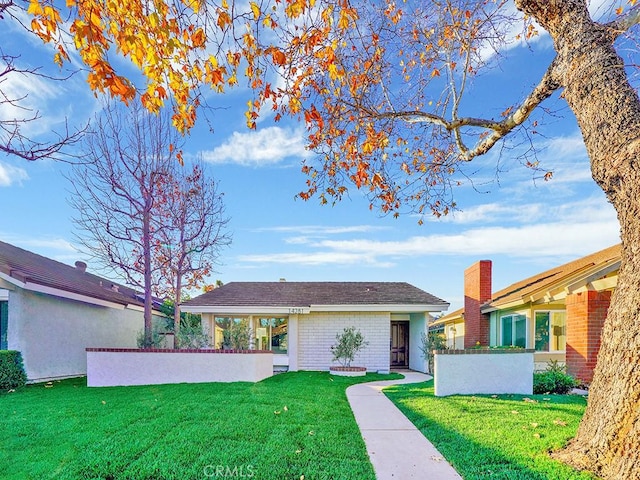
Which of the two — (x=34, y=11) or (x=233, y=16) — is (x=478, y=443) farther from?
(x=34, y=11)

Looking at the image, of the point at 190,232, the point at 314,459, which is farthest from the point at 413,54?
the point at 190,232

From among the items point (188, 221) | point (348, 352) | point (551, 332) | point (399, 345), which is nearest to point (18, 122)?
point (188, 221)

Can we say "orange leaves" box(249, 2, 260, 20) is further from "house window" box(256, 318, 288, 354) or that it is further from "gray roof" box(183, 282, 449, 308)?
"house window" box(256, 318, 288, 354)

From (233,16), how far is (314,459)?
209 inches

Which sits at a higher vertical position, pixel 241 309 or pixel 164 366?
pixel 241 309

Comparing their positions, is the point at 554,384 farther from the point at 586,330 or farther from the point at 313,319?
the point at 313,319

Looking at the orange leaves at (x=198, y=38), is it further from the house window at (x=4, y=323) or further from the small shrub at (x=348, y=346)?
the small shrub at (x=348, y=346)

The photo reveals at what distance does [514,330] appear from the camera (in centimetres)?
1567

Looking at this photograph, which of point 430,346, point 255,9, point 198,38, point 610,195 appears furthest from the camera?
point 430,346

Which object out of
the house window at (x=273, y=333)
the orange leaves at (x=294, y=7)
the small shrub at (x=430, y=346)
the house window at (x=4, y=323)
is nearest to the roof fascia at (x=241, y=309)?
the house window at (x=273, y=333)

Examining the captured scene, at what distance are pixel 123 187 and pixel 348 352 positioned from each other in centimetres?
1005

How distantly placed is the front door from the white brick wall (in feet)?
8.15

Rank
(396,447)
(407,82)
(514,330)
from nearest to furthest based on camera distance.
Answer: (396,447) → (407,82) → (514,330)

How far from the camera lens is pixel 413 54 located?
26.0 feet
